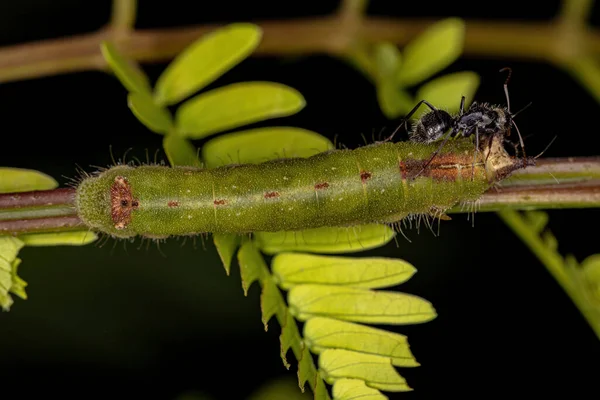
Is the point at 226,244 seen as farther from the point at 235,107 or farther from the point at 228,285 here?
the point at 228,285

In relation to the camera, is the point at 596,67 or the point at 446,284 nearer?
the point at 596,67

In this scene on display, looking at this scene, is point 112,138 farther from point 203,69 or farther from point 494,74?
point 494,74

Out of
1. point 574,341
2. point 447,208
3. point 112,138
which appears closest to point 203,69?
point 447,208

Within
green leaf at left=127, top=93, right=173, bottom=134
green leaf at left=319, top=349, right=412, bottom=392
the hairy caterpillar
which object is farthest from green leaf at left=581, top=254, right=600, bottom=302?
green leaf at left=127, top=93, right=173, bottom=134

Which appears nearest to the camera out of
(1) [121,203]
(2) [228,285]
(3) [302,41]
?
(1) [121,203]

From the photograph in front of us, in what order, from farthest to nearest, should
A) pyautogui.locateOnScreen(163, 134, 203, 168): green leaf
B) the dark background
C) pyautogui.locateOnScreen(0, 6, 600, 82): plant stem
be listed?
the dark background → pyautogui.locateOnScreen(0, 6, 600, 82): plant stem → pyautogui.locateOnScreen(163, 134, 203, 168): green leaf

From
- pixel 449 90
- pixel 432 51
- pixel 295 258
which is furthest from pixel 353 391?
pixel 432 51

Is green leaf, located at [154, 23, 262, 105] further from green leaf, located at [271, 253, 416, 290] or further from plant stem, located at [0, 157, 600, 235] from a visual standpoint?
green leaf, located at [271, 253, 416, 290]
